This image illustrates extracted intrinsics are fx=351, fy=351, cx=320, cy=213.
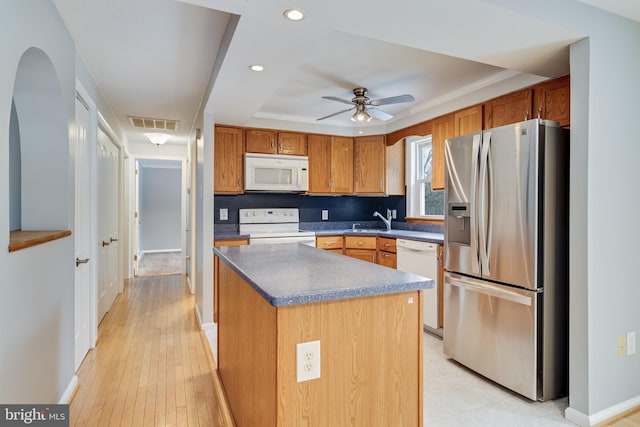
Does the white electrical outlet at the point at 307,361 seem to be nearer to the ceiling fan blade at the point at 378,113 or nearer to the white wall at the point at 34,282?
the white wall at the point at 34,282

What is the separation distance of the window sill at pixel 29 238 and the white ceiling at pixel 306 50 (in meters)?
1.25

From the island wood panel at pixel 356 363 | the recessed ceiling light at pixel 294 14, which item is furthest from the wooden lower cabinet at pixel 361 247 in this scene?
the recessed ceiling light at pixel 294 14

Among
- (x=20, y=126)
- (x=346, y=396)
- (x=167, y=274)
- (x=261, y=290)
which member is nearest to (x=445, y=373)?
(x=346, y=396)

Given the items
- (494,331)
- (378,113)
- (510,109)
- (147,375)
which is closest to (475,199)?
(494,331)

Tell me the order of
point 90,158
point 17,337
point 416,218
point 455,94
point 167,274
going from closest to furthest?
point 17,337 < point 90,158 < point 455,94 < point 416,218 < point 167,274

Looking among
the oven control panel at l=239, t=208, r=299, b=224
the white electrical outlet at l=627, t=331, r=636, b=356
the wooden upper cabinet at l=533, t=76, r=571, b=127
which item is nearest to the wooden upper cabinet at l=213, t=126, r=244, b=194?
the oven control panel at l=239, t=208, r=299, b=224

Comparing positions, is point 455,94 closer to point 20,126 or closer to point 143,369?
point 20,126

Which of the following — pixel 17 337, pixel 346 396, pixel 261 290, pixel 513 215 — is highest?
pixel 513 215

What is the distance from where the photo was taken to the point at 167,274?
20.6ft

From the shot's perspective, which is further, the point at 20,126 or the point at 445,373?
the point at 445,373

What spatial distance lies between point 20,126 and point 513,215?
2938 mm

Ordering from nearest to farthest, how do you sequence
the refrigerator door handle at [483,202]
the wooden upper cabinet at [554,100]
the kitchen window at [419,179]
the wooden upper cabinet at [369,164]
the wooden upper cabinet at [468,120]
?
the refrigerator door handle at [483,202], the wooden upper cabinet at [554,100], the wooden upper cabinet at [468,120], the kitchen window at [419,179], the wooden upper cabinet at [369,164]

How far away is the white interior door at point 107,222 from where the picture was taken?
348 cm

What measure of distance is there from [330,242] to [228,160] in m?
1.55
